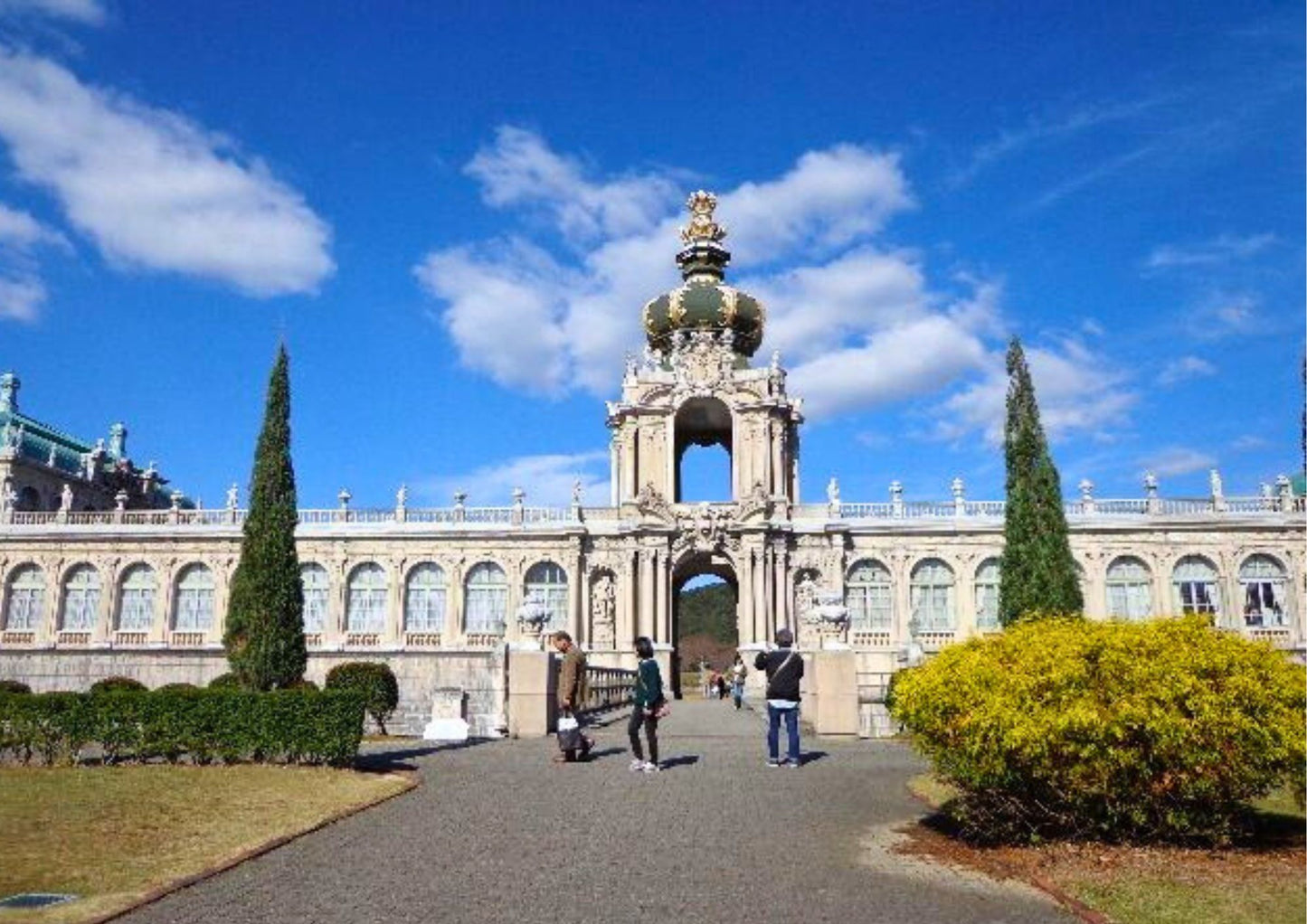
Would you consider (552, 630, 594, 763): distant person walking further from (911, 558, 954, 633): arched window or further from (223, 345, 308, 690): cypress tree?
(911, 558, 954, 633): arched window

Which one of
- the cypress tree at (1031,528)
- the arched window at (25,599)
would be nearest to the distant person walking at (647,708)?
the cypress tree at (1031,528)

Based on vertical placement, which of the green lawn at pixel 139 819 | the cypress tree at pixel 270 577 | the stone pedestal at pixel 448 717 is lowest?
the green lawn at pixel 139 819

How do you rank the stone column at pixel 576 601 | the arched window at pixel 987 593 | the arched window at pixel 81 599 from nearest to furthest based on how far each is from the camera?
the arched window at pixel 987 593
the stone column at pixel 576 601
the arched window at pixel 81 599

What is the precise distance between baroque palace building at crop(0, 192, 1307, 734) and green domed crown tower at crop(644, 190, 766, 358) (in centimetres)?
113

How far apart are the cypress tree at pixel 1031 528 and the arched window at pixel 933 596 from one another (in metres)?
23.5

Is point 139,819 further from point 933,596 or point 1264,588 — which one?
point 1264,588

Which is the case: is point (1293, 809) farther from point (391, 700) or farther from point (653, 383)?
point (653, 383)

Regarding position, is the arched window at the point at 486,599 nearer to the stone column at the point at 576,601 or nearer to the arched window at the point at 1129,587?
the stone column at the point at 576,601

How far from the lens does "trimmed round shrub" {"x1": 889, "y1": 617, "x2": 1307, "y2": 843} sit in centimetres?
1024

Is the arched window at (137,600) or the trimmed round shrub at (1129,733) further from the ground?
the arched window at (137,600)

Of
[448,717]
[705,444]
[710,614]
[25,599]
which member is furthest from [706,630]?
[448,717]

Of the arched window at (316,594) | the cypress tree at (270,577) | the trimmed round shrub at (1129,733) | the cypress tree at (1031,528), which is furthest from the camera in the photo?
the arched window at (316,594)

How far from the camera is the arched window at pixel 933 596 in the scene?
164ft

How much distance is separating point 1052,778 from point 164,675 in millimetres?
48623
